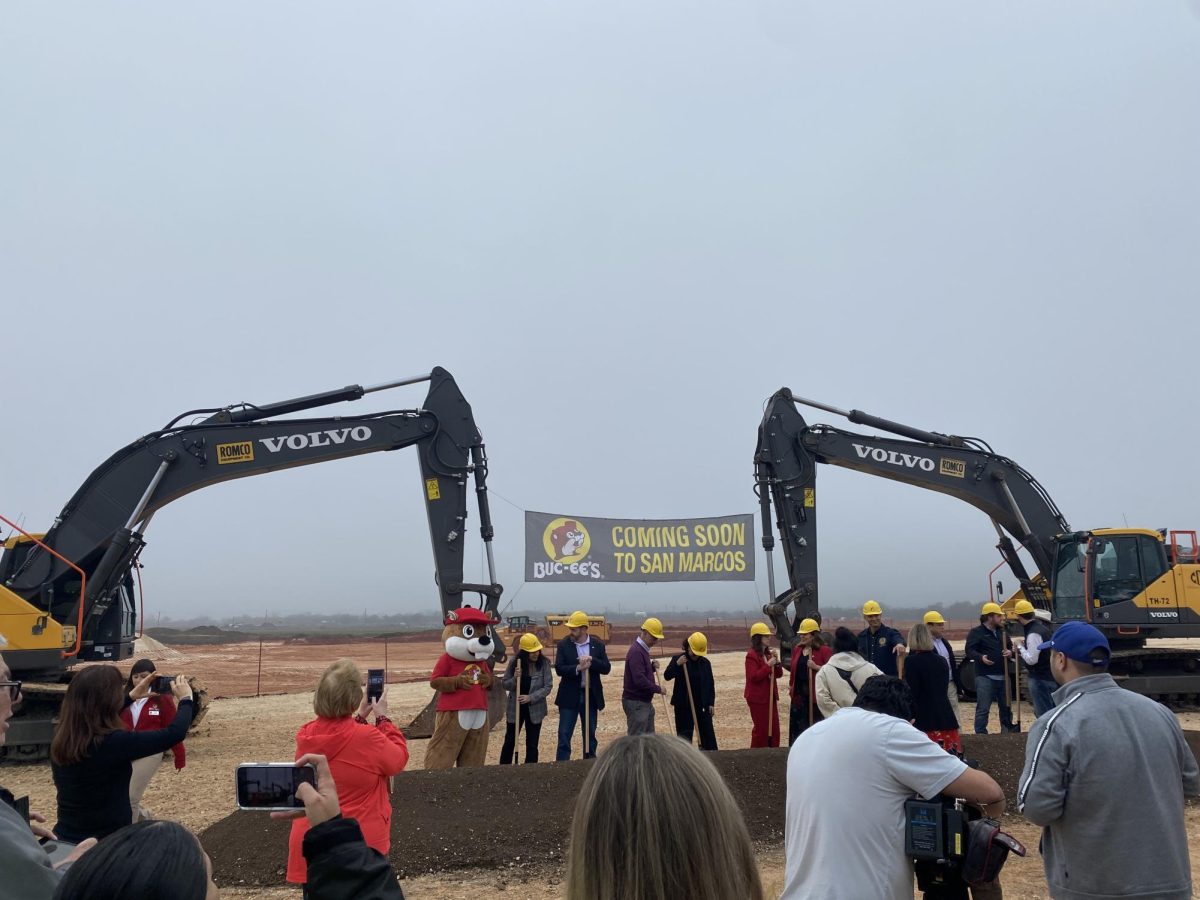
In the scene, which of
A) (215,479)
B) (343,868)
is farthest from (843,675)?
(215,479)

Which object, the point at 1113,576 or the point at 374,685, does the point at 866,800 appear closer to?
the point at 374,685

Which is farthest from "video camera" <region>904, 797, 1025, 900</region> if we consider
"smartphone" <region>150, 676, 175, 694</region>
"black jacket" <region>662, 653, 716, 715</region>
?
"black jacket" <region>662, 653, 716, 715</region>

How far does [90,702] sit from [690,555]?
1449cm

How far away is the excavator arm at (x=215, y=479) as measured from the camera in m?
12.0

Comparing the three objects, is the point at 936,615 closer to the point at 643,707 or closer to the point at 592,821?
the point at 643,707

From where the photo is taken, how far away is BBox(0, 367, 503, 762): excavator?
11766 millimetres

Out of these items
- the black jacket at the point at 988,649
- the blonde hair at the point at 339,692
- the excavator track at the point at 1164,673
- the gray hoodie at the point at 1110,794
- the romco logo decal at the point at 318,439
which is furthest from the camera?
the excavator track at the point at 1164,673

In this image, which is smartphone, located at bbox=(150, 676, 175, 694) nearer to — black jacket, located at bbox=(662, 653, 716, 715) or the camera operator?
the camera operator

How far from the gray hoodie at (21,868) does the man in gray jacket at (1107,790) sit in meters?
3.14

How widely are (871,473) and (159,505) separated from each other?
11.1 meters

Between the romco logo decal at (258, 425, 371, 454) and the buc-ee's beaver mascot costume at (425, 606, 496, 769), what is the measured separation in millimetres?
4818

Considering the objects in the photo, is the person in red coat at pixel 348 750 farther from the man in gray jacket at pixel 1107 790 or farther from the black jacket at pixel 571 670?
the black jacket at pixel 571 670

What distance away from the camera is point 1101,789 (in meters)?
3.00

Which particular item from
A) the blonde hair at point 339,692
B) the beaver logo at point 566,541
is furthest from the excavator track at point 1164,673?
the blonde hair at point 339,692
